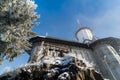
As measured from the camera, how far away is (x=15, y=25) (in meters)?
12.4

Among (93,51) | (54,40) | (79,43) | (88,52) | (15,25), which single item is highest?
(54,40)

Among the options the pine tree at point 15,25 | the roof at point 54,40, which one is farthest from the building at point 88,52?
the pine tree at point 15,25

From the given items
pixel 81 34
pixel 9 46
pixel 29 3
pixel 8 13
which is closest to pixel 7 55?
pixel 9 46

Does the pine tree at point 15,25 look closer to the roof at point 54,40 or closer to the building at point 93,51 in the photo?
the building at point 93,51

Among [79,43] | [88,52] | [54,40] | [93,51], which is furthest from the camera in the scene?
[93,51]

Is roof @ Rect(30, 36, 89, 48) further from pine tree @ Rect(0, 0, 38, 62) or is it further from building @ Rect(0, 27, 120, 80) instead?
pine tree @ Rect(0, 0, 38, 62)

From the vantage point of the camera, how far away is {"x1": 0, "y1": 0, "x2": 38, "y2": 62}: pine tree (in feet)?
38.2

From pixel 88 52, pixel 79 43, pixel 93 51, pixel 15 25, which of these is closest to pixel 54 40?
pixel 79 43

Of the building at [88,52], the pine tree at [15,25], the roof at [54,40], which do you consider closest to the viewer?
the pine tree at [15,25]

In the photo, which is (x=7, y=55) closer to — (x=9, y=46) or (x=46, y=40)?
(x=9, y=46)

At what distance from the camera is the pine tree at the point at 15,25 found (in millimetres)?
11648

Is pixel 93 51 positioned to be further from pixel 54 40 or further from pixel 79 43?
pixel 54 40

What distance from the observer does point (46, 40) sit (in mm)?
20750

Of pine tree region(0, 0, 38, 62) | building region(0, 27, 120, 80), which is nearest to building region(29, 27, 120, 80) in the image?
building region(0, 27, 120, 80)
